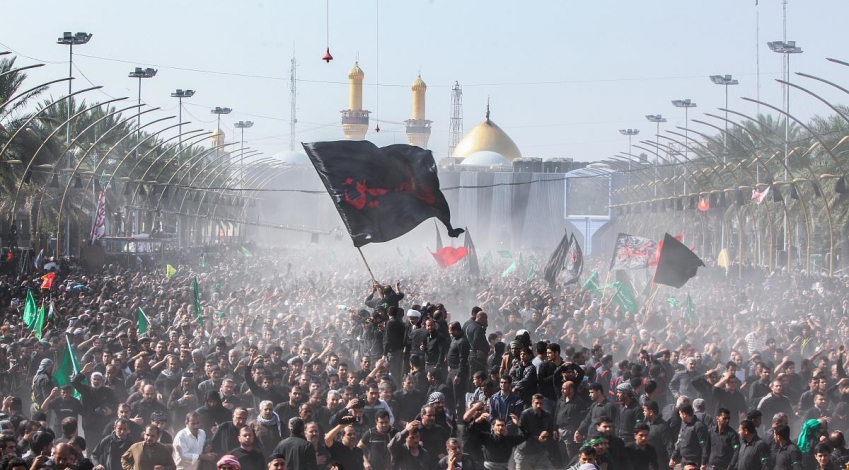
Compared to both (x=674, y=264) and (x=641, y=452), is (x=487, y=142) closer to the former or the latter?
(x=674, y=264)

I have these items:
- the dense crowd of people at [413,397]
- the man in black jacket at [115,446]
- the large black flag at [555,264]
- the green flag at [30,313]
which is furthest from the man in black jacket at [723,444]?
the large black flag at [555,264]

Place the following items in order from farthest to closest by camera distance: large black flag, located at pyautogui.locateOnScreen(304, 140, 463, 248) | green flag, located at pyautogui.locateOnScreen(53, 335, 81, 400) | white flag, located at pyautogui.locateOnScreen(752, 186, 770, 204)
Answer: white flag, located at pyautogui.locateOnScreen(752, 186, 770, 204)
large black flag, located at pyautogui.locateOnScreen(304, 140, 463, 248)
green flag, located at pyautogui.locateOnScreen(53, 335, 81, 400)

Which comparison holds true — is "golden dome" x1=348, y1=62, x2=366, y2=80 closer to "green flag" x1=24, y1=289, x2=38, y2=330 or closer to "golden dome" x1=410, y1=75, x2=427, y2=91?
"golden dome" x1=410, y1=75, x2=427, y2=91

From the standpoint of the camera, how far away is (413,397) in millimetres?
11328

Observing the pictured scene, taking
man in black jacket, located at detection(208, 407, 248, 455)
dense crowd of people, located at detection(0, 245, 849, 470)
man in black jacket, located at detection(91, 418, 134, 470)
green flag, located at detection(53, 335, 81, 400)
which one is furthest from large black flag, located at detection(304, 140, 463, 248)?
man in black jacket, located at detection(91, 418, 134, 470)

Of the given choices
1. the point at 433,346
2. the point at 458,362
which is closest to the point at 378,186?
the point at 433,346

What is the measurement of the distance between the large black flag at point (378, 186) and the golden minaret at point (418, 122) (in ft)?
422

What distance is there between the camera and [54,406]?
1095cm

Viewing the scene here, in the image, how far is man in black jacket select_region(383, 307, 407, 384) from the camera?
43.9ft

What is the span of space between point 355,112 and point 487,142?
13.1 metres

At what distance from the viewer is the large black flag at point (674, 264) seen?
72.4 ft

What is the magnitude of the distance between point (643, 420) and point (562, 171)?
9344 cm

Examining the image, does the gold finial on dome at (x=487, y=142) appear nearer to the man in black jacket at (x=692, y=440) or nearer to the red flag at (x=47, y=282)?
the red flag at (x=47, y=282)

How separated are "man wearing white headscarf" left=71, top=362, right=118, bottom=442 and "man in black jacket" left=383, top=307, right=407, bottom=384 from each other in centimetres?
306
